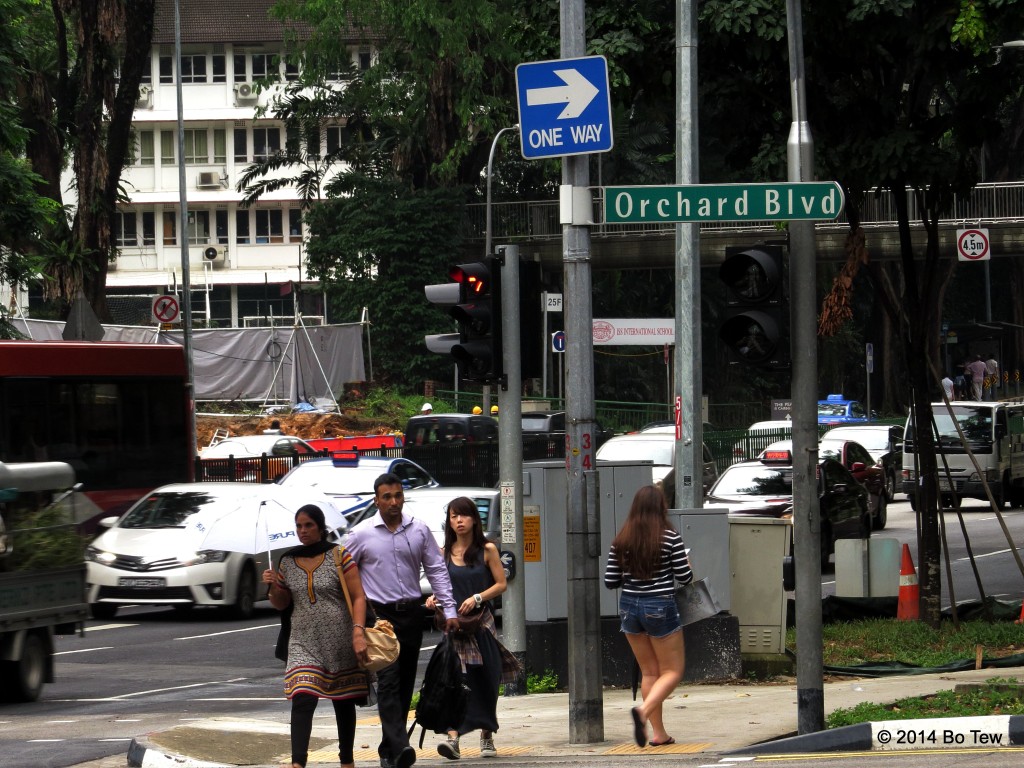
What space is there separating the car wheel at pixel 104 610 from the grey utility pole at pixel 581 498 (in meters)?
10.9

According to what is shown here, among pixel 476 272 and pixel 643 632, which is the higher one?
pixel 476 272

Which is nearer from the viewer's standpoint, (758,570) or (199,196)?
(758,570)

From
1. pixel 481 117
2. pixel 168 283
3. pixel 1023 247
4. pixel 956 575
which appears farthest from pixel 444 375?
pixel 956 575

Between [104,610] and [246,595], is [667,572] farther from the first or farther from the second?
[104,610]

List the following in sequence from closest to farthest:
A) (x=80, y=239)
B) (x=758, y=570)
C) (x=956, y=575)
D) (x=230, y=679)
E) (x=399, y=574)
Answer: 1. (x=399, y=574)
2. (x=758, y=570)
3. (x=230, y=679)
4. (x=956, y=575)
5. (x=80, y=239)

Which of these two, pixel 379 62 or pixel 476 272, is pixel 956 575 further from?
pixel 379 62

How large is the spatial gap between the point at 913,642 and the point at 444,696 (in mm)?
6324

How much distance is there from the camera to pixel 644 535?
33.7 ft

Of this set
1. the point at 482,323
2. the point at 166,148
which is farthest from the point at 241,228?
the point at 482,323

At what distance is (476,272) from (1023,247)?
39.0 m

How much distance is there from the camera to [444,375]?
55750mm

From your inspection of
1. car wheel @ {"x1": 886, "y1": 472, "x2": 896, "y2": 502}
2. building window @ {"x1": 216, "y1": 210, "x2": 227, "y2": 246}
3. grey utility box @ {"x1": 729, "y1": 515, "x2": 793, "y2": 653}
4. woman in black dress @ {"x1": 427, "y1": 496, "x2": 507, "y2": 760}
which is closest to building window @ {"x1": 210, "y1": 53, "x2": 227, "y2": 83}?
building window @ {"x1": 216, "y1": 210, "x2": 227, "y2": 246}

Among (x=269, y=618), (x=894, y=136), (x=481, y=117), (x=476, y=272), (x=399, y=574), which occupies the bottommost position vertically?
(x=269, y=618)

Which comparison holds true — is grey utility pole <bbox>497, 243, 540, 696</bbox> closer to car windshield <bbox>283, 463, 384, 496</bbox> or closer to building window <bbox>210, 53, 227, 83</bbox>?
car windshield <bbox>283, 463, 384, 496</bbox>
